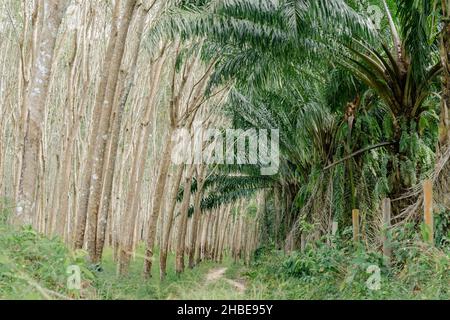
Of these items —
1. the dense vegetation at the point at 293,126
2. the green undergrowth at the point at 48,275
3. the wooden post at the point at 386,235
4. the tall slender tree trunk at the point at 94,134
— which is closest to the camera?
the green undergrowth at the point at 48,275

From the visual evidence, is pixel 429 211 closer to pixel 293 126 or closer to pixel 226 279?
pixel 226 279

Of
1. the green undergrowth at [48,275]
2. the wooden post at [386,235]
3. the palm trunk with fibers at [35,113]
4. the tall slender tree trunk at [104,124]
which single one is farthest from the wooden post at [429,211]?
the tall slender tree trunk at [104,124]

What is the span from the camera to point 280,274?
11.5 metres

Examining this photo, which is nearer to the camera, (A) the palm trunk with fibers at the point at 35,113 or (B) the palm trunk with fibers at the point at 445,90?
(A) the palm trunk with fibers at the point at 35,113

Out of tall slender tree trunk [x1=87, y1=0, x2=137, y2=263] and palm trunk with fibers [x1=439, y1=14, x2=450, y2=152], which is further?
tall slender tree trunk [x1=87, y1=0, x2=137, y2=263]

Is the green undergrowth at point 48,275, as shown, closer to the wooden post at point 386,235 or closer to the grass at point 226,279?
the grass at point 226,279

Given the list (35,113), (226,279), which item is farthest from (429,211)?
(35,113)

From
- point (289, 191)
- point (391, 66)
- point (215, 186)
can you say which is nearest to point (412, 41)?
point (391, 66)

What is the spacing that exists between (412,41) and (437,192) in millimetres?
2915

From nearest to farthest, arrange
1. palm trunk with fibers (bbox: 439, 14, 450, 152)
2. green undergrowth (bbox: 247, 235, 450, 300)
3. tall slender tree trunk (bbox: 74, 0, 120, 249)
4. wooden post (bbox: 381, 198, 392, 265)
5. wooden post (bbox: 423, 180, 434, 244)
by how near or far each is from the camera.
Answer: green undergrowth (bbox: 247, 235, 450, 300), wooden post (bbox: 423, 180, 434, 244), wooden post (bbox: 381, 198, 392, 265), palm trunk with fibers (bbox: 439, 14, 450, 152), tall slender tree trunk (bbox: 74, 0, 120, 249)

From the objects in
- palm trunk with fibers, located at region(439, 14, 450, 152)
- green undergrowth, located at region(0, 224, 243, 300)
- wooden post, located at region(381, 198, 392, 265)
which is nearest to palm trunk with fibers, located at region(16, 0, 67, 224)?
green undergrowth, located at region(0, 224, 243, 300)

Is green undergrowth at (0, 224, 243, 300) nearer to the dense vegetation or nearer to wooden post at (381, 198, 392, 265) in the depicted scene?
the dense vegetation

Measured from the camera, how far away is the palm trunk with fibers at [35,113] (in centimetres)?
798

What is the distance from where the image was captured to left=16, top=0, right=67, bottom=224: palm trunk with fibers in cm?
798
